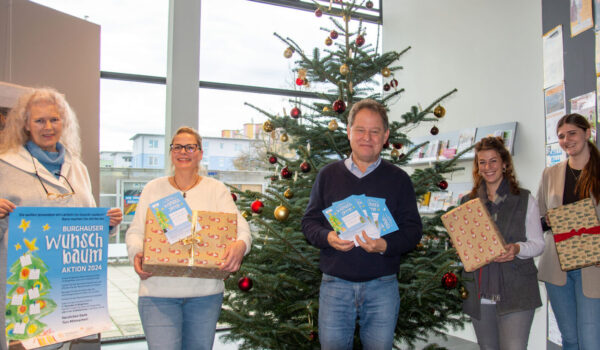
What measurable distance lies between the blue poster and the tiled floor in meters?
2.78

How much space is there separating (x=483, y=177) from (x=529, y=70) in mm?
2109

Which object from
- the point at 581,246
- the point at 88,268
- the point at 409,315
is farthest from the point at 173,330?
the point at 581,246

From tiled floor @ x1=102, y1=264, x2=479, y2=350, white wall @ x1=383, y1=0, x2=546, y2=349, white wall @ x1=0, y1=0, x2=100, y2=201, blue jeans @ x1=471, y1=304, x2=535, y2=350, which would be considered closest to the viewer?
blue jeans @ x1=471, y1=304, x2=535, y2=350

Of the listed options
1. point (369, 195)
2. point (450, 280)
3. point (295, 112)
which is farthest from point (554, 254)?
point (295, 112)

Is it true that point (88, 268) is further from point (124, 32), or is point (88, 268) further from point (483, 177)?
point (124, 32)

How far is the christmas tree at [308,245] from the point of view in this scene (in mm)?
2332

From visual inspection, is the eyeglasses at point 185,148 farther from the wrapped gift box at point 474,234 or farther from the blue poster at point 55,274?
the wrapped gift box at point 474,234

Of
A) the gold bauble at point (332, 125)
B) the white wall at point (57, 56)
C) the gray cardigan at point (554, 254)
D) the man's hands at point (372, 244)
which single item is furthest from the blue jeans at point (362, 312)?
the white wall at point (57, 56)

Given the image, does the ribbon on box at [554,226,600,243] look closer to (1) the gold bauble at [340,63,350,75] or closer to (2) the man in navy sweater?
(2) the man in navy sweater

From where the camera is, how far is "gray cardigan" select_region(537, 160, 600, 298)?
Result: 2.28 metres

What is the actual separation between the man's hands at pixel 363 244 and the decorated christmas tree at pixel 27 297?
112 centimetres

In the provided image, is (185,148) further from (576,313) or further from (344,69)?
(576,313)

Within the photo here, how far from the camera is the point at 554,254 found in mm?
2445

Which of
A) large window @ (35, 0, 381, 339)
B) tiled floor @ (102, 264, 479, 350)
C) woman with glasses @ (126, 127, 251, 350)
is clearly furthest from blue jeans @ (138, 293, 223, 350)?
large window @ (35, 0, 381, 339)
